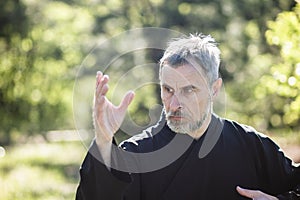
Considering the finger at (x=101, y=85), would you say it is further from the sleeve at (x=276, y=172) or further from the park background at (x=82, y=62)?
the park background at (x=82, y=62)

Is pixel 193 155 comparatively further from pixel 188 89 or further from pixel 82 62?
pixel 82 62

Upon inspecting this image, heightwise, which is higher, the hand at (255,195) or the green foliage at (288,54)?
the green foliage at (288,54)

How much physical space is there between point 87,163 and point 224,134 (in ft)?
2.63

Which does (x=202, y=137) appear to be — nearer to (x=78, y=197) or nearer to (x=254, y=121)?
(x=78, y=197)

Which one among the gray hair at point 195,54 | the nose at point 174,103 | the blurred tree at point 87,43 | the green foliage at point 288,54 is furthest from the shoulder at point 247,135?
the blurred tree at point 87,43

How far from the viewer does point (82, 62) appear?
1458 centimetres

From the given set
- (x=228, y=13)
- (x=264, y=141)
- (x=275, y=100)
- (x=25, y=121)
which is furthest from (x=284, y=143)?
(x=264, y=141)

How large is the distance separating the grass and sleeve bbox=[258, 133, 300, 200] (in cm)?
627

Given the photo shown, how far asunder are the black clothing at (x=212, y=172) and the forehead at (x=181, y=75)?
0.28 meters

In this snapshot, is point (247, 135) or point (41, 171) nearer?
point (247, 135)

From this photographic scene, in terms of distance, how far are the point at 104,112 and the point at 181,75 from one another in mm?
588

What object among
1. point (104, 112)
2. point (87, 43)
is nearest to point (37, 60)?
point (87, 43)

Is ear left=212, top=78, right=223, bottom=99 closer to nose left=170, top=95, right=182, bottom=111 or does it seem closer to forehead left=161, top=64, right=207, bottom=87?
forehead left=161, top=64, right=207, bottom=87

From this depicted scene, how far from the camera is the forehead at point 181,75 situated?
3355 millimetres
